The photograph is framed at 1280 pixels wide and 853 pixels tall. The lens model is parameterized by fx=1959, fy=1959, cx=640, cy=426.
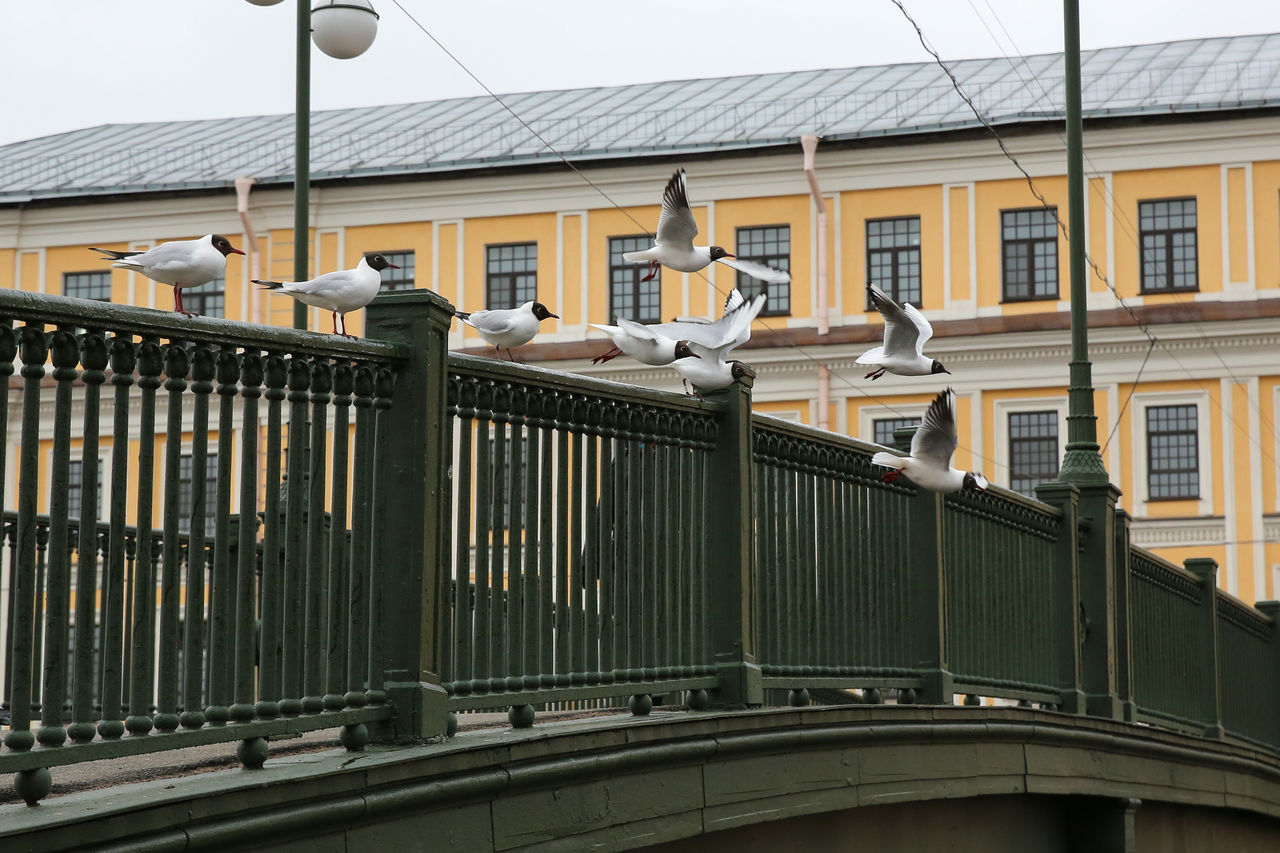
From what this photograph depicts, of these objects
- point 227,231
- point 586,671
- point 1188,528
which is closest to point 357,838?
point 586,671

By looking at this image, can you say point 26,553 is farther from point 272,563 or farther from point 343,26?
point 343,26

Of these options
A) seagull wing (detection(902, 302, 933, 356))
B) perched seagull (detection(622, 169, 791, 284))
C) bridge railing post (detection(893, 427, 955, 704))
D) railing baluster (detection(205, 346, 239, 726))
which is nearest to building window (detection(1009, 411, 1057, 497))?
seagull wing (detection(902, 302, 933, 356))

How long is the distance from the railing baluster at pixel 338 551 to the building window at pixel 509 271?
146 feet

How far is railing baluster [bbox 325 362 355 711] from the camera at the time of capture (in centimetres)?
564

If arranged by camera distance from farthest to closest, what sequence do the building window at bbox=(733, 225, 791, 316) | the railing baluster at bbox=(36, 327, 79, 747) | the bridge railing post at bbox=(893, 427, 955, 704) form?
1. the building window at bbox=(733, 225, 791, 316)
2. the bridge railing post at bbox=(893, 427, 955, 704)
3. the railing baluster at bbox=(36, 327, 79, 747)

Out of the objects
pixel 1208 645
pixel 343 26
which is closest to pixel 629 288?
pixel 1208 645

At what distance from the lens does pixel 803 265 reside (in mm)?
48156

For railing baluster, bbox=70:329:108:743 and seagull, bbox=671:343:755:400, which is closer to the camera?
railing baluster, bbox=70:329:108:743

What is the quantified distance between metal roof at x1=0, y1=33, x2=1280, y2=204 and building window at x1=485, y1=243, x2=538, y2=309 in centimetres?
234

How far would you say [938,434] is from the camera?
9469 mm

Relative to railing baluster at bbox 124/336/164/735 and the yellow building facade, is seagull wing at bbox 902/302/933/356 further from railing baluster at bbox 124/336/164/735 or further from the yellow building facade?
the yellow building facade

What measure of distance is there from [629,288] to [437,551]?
44.3 meters

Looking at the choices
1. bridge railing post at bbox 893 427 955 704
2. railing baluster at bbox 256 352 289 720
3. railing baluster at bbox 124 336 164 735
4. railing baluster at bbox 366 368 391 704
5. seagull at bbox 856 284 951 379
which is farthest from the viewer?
seagull at bbox 856 284 951 379

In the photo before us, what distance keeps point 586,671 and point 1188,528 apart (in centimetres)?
4005
